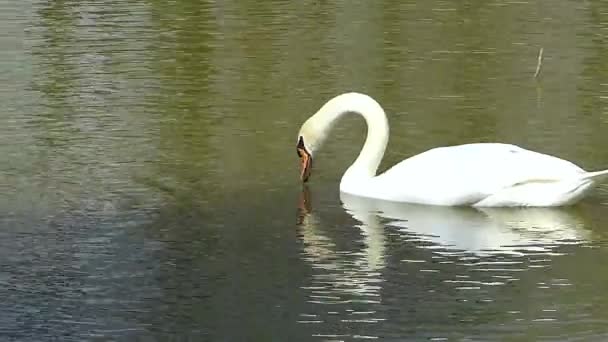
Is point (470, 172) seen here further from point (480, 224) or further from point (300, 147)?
point (300, 147)

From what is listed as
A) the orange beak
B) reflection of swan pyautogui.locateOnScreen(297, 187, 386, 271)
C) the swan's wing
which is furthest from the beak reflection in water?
the swan's wing

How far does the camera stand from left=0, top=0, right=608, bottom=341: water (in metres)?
8.36

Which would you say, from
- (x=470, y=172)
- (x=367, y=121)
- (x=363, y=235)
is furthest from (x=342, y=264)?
(x=367, y=121)

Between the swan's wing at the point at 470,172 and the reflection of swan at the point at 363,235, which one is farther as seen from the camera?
the swan's wing at the point at 470,172

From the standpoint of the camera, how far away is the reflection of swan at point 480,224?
9711 mm

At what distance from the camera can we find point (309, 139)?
37.1 feet

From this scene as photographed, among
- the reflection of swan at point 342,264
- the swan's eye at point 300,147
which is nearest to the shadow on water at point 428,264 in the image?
the reflection of swan at point 342,264

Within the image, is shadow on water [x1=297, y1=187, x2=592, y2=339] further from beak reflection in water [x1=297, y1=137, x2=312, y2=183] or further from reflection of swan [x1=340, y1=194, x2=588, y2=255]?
beak reflection in water [x1=297, y1=137, x2=312, y2=183]

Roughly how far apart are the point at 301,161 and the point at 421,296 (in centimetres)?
288

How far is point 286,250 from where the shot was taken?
957 cm

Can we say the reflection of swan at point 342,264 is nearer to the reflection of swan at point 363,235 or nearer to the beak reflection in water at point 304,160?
the reflection of swan at point 363,235

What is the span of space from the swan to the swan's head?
374 millimetres

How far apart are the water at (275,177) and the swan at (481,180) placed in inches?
4.7

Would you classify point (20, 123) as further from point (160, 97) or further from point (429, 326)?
point (429, 326)
